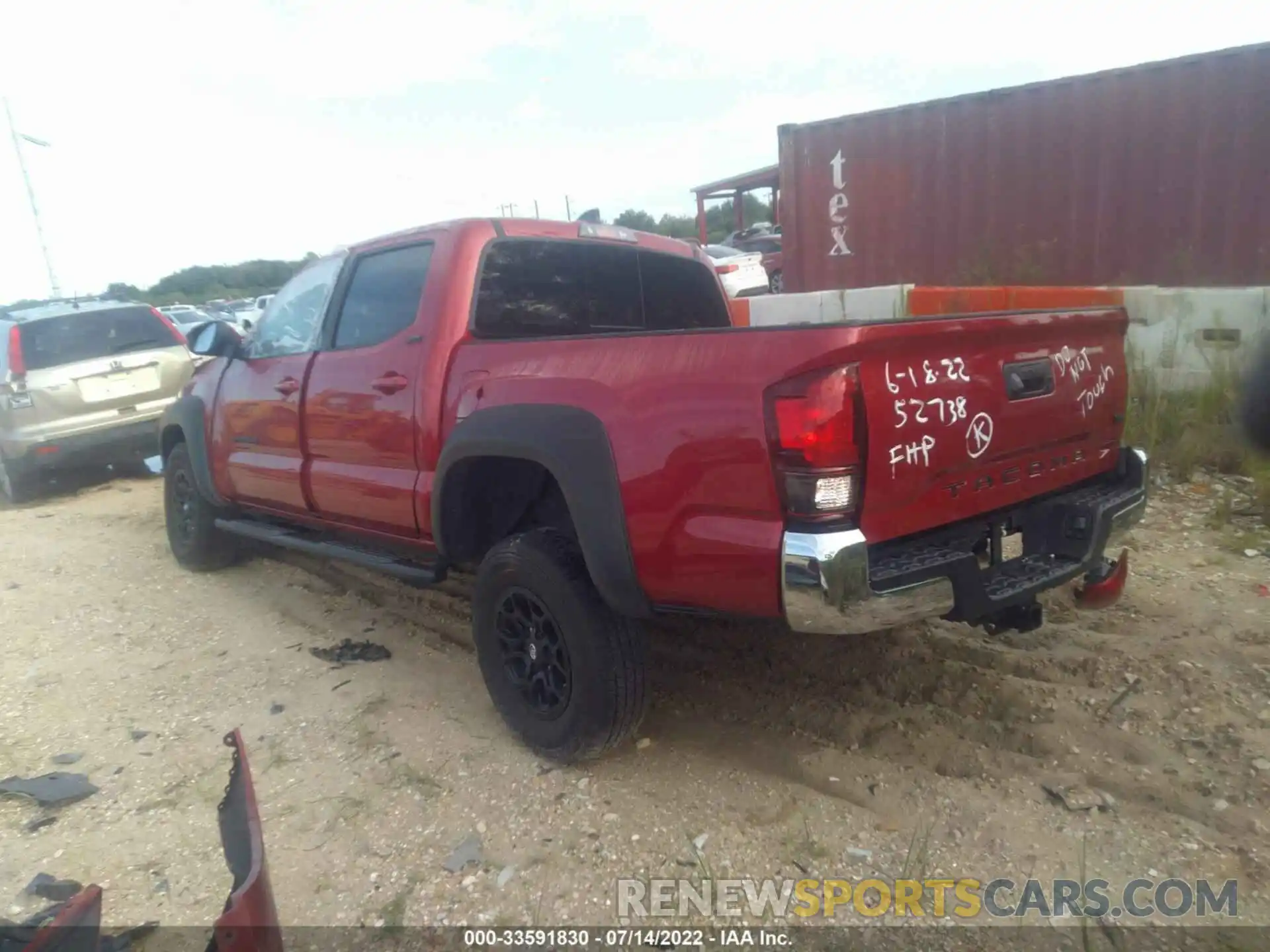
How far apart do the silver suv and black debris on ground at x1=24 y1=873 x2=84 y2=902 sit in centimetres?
612

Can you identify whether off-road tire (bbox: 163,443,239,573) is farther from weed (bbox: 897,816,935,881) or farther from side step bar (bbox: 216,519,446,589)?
weed (bbox: 897,816,935,881)

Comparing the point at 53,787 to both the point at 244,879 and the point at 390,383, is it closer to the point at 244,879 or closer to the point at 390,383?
the point at 244,879

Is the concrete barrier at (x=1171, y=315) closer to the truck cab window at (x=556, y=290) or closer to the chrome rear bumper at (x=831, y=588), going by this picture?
the truck cab window at (x=556, y=290)

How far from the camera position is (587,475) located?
2.72 metres

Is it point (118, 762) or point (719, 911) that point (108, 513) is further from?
point (719, 911)

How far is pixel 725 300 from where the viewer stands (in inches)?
177

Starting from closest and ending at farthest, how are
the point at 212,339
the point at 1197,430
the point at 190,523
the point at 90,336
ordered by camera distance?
the point at 212,339
the point at 1197,430
the point at 190,523
the point at 90,336

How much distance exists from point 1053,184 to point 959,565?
7.10 metres

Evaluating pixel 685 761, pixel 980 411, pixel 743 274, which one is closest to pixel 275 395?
pixel 685 761

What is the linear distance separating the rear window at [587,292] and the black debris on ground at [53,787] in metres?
2.24

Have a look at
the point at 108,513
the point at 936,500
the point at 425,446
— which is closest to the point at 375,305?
the point at 425,446

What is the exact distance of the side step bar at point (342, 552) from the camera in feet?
11.7

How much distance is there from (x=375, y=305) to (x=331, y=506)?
3.17ft

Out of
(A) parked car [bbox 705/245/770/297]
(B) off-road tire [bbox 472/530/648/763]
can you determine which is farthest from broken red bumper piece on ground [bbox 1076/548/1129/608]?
(A) parked car [bbox 705/245/770/297]
